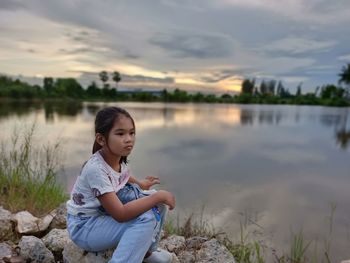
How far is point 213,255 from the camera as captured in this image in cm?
236

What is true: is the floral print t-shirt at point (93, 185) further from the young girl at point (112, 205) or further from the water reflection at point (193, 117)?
the water reflection at point (193, 117)

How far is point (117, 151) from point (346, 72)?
58178mm

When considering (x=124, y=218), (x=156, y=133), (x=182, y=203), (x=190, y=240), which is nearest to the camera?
(x=124, y=218)

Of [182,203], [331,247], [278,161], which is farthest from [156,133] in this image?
[331,247]

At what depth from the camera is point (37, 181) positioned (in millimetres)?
3963

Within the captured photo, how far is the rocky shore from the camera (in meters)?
1.90

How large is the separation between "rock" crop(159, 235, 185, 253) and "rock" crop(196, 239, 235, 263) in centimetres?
17

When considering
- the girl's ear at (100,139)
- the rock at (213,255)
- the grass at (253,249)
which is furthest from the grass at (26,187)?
the girl's ear at (100,139)

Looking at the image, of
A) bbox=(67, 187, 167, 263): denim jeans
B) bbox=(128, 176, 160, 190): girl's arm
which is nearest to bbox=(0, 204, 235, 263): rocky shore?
bbox=(67, 187, 167, 263): denim jeans

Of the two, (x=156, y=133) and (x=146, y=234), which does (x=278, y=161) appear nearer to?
(x=156, y=133)

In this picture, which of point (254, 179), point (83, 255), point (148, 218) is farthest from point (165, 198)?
point (254, 179)

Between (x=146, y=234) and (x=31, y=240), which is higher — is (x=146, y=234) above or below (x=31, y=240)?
above

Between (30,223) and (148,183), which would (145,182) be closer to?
(148,183)

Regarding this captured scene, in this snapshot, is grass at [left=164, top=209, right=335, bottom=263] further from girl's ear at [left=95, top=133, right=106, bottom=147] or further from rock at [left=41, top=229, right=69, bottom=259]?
girl's ear at [left=95, top=133, right=106, bottom=147]
